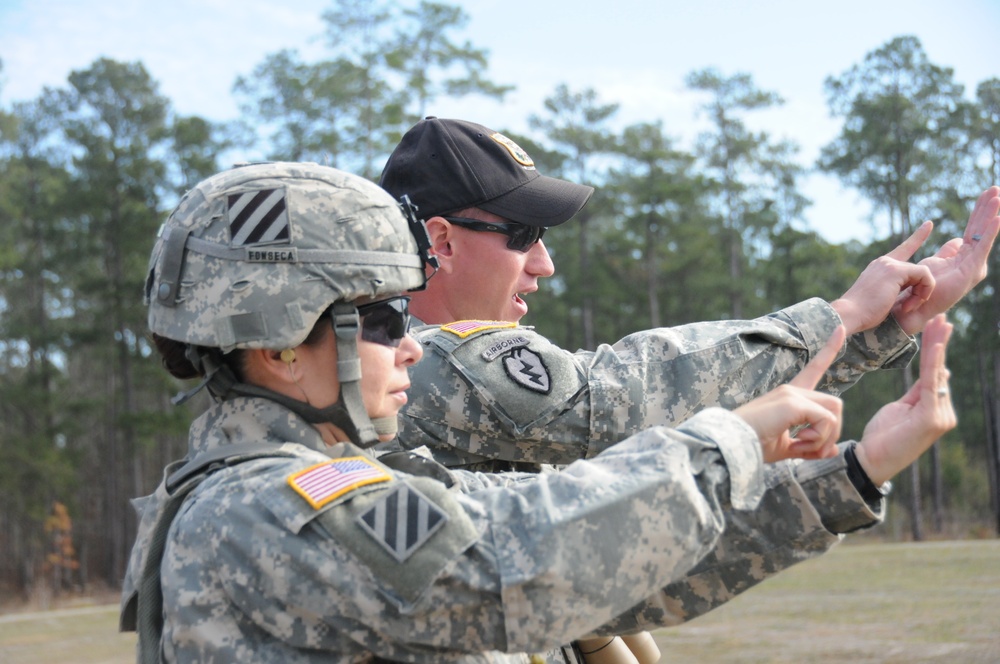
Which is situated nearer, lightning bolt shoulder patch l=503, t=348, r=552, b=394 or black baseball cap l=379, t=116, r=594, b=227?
lightning bolt shoulder patch l=503, t=348, r=552, b=394

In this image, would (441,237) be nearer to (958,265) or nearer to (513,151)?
(513,151)

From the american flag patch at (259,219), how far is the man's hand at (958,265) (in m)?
1.96

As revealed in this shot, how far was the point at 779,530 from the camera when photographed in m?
2.48

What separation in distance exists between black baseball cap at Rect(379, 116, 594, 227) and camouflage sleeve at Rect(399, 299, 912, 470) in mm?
498

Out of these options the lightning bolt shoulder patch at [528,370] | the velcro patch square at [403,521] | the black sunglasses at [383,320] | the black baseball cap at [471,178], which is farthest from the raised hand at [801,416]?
the black baseball cap at [471,178]

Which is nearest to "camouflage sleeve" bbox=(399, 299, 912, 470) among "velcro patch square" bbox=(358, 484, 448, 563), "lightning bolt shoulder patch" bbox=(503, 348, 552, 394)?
"lightning bolt shoulder patch" bbox=(503, 348, 552, 394)

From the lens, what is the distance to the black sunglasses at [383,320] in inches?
102

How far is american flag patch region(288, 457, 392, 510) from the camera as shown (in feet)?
6.84

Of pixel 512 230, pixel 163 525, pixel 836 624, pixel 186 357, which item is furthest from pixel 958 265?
pixel 836 624

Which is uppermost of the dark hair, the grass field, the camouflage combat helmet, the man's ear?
the man's ear

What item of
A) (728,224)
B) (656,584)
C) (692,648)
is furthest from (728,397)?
(728,224)

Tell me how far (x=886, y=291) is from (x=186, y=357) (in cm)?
205

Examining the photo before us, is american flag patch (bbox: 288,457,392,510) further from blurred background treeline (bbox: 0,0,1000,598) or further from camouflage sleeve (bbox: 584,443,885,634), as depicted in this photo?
blurred background treeline (bbox: 0,0,1000,598)

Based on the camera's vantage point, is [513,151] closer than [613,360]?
No
